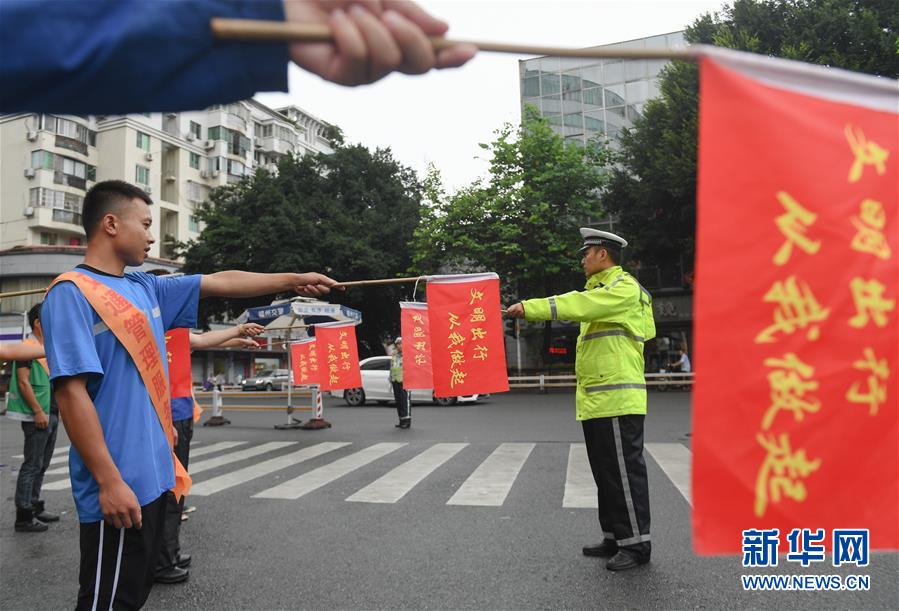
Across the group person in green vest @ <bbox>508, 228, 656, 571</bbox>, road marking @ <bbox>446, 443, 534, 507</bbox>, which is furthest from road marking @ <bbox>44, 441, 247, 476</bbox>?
person in green vest @ <bbox>508, 228, 656, 571</bbox>

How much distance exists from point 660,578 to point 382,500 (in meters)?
3.08

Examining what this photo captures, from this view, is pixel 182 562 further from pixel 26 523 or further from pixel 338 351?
pixel 338 351

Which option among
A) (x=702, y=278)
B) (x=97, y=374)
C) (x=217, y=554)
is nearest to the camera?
(x=702, y=278)

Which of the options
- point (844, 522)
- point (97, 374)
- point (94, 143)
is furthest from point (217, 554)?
point (94, 143)

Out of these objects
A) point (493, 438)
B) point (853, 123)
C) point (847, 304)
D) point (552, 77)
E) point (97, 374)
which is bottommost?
point (493, 438)

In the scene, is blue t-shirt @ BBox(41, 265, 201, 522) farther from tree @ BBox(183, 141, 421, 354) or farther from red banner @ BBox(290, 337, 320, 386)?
tree @ BBox(183, 141, 421, 354)

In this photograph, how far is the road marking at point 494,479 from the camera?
6.12m

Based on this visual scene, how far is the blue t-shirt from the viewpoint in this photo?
83.7 inches

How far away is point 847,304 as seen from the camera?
63.0 inches

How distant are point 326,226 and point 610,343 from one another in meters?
27.1

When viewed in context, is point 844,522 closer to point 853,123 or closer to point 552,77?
point 853,123

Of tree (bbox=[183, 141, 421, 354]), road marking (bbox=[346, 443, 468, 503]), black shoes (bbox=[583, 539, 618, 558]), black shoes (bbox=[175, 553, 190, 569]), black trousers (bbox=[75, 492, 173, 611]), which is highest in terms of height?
tree (bbox=[183, 141, 421, 354])

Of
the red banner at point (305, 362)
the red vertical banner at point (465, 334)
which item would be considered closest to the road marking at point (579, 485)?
the red vertical banner at point (465, 334)

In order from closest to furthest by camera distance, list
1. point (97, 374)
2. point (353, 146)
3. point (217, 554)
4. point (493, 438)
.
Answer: point (97, 374), point (217, 554), point (493, 438), point (353, 146)
